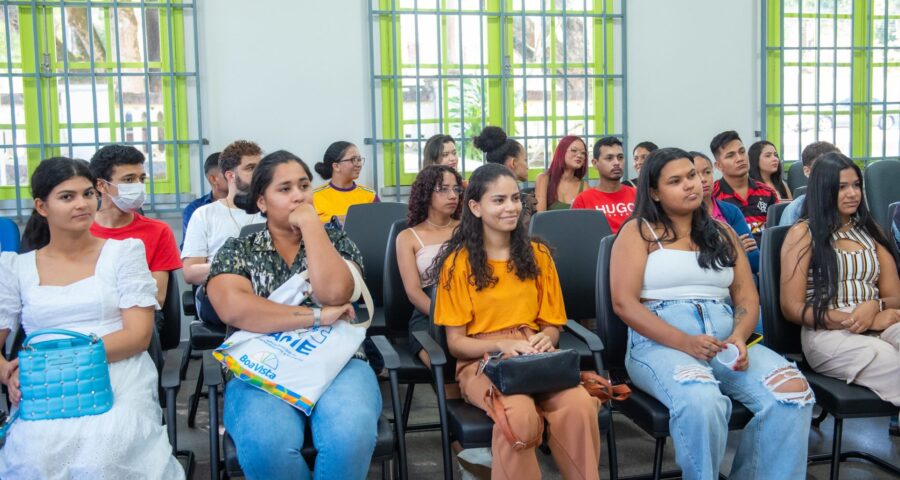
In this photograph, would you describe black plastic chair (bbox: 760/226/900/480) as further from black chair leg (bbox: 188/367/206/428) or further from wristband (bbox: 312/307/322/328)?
black chair leg (bbox: 188/367/206/428)

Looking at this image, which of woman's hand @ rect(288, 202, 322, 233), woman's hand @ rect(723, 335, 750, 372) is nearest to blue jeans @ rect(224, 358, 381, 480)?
woman's hand @ rect(288, 202, 322, 233)

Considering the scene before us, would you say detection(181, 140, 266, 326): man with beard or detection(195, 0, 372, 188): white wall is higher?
detection(195, 0, 372, 188): white wall

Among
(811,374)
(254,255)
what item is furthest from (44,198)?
(811,374)

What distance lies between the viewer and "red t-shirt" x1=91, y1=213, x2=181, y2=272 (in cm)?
315

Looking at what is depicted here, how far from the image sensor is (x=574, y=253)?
369cm

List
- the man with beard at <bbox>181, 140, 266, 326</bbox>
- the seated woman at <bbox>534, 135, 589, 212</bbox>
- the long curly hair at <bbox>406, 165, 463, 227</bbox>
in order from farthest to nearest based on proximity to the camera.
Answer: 1. the seated woman at <bbox>534, 135, 589, 212</bbox>
2. the man with beard at <bbox>181, 140, 266, 326</bbox>
3. the long curly hair at <bbox>406, 165, 463, 227</bbox>

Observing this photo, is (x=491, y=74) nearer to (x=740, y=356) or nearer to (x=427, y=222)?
(x=427, y=222)

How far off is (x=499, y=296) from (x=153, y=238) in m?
1.36

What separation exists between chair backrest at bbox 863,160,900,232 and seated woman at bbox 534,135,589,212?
1.65 metres

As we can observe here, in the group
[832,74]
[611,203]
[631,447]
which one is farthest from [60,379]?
[832,74]

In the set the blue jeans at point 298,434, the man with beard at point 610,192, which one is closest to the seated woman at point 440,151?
the man with beard at point 610,192

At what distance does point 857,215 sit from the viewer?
3113 millimetres

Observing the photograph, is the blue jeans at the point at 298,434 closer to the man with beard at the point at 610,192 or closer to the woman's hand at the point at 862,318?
the woman's hand at the point at 862,318

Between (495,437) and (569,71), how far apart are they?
3820mm
